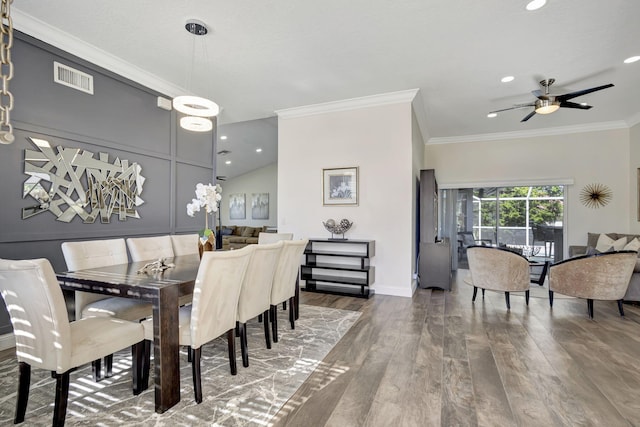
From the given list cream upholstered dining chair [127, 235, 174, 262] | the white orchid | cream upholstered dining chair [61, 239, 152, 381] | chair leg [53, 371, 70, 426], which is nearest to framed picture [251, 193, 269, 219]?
cream upholstered dining chair [127, 235, 174, 262]

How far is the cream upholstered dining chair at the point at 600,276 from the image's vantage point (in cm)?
357

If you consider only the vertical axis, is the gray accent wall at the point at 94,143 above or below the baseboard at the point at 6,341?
above

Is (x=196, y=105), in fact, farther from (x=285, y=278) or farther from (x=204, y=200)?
(x=285, y=278)

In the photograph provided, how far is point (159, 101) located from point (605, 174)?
25.6 feet

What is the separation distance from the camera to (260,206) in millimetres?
11500

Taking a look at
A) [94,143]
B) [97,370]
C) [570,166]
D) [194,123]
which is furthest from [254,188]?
[97,370]

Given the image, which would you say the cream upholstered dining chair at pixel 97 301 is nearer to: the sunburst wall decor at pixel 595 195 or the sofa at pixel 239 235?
the sofa at pixel 239 235

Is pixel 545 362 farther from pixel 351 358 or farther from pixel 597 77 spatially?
pixel 597 77

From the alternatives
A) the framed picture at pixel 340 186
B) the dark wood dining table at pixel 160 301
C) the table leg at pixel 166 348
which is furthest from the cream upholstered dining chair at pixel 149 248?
the framed picture at pixel 340 186

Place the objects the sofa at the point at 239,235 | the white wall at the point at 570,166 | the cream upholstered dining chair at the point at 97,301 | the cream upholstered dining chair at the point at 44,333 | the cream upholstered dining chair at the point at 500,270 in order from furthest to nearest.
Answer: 1. the sofa at the point at 239,235
2. the white wall at the point at 570,166
3. the cream upholstered dining chair at the point at 500,270
4. the cream upholstered dining chair at the point at 97,301
5. the cream upholstered dining chair at the point at 44,333

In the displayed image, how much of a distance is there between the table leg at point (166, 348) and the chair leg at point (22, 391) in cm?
68

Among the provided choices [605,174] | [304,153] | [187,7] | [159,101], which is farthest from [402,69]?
[605,174]

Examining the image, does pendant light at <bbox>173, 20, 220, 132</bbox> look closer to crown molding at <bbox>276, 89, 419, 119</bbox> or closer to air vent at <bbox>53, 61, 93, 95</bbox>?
air vent at <bbox>53, 61, 93, 95</bbox>

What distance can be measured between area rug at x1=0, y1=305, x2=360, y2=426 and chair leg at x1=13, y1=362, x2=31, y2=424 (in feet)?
0.16
